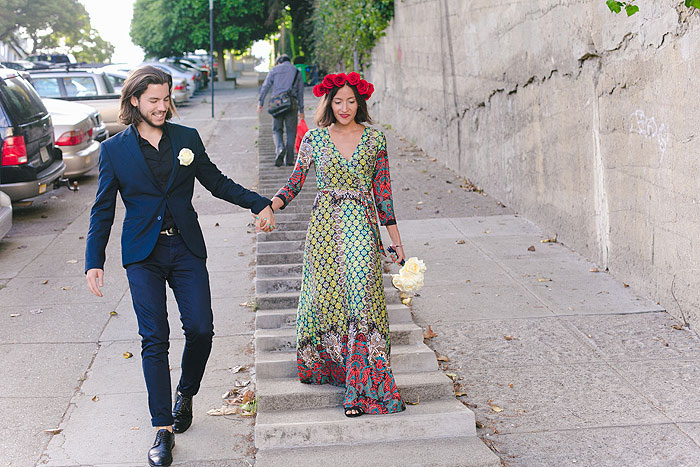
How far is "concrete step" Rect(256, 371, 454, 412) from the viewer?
4.67 m

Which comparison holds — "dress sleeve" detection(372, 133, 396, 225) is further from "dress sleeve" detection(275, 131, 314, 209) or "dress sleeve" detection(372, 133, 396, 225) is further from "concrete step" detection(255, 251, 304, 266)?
"concrete step" detection(255, 251, 304, 266)

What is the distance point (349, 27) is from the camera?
19828 millimetres

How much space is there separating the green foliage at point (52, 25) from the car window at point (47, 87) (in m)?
29.9

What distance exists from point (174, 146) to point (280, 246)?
114 inches

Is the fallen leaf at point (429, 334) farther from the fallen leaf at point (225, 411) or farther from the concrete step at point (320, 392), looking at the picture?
the fallen leaf at point (225, 411)

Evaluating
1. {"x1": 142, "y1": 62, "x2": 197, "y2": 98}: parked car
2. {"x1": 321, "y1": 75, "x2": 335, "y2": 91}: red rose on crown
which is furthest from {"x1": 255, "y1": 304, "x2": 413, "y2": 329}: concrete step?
{"x1": 142, "y1": 62, "x2": 197, "y2": 98}: parked car

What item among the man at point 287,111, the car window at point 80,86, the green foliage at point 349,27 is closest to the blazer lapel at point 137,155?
the man at point 287,111

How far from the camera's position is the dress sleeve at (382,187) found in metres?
4.67

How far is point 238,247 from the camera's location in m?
8.90

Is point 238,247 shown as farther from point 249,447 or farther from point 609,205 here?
point 249,447

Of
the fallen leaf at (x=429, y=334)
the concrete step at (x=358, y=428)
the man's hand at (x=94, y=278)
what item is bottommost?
the fallen leaf at (x=429, y=334)

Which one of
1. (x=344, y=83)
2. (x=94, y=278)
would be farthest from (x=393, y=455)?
(x=344, y=83)

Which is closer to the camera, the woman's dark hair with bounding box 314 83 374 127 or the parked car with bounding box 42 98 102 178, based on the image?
the woman's dark hair with bounding box 314 83 374 127

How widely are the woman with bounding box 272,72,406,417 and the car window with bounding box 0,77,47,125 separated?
664 cm
